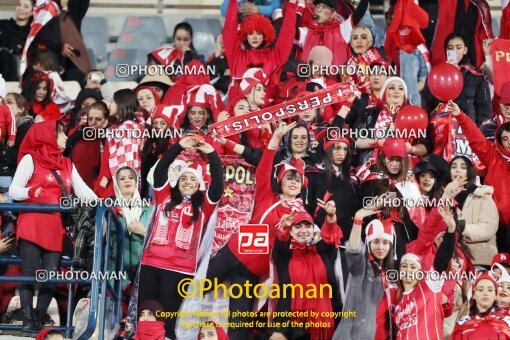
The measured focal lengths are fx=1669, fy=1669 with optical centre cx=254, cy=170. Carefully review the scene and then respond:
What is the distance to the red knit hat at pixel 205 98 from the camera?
40.9 ft

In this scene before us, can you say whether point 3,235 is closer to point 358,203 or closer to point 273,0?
point 358,203

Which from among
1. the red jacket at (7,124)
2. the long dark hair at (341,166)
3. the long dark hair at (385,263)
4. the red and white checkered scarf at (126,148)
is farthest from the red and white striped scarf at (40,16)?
the long dark hair at (385,263)

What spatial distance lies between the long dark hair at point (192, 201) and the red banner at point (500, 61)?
2.96 metres

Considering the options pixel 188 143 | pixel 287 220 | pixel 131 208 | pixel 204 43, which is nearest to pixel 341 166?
pixel 287 220

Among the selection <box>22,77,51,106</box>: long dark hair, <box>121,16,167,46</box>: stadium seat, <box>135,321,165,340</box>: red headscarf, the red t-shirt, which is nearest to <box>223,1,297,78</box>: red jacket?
<box>22,77,51,106</box>: long dark hair

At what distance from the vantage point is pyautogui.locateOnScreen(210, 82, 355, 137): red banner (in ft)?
39.7

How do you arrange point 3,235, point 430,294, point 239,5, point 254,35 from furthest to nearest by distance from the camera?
point 239,5, point 254,35, point 3,235, point 430,294

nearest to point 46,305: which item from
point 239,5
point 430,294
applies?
point 430,294

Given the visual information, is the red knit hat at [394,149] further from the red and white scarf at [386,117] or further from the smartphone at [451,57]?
the smartphone at [451,57]

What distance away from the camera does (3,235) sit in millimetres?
11961

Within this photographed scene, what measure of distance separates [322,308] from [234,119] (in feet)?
5.43

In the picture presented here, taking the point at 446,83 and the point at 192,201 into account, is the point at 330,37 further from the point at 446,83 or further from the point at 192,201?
the point at 192,201

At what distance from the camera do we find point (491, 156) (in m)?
12.3

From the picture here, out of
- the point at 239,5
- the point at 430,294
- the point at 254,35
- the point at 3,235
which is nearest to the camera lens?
the point at 430,294
